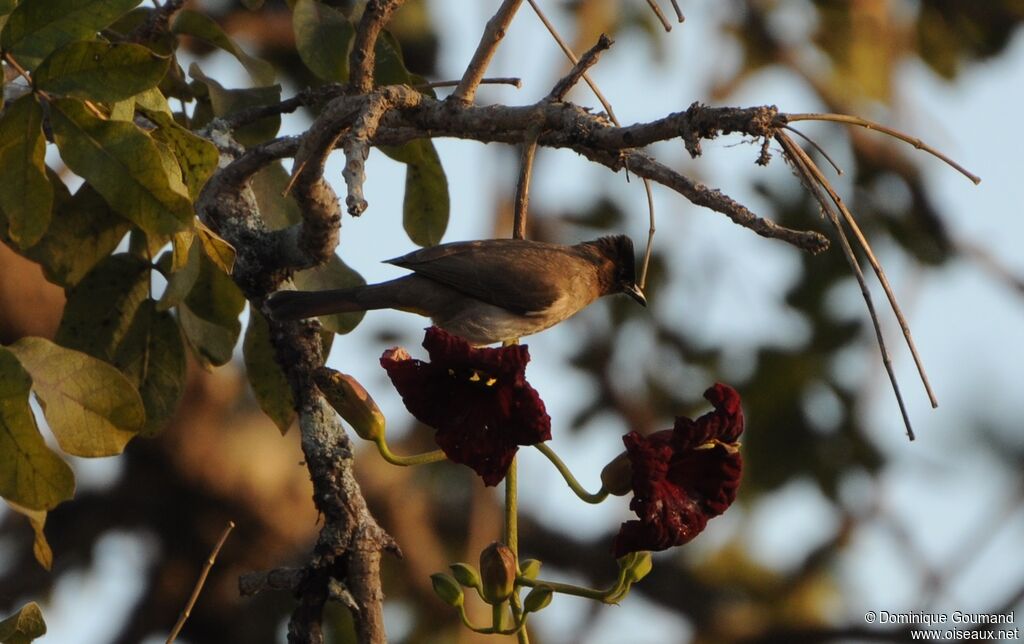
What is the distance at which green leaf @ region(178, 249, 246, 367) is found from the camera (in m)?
3.26

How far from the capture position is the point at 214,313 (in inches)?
130

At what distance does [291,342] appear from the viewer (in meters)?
Answer: 3.08

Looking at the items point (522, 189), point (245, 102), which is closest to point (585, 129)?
point (522, 189)

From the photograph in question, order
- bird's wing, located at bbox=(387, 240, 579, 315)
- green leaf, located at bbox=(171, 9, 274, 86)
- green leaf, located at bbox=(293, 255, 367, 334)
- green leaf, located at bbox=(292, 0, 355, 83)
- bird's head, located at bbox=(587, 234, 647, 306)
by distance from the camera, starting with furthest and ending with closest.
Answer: bird's head, located at bbox=(587, 234, 647, 306) < bird's wing, located at bbox=(387, 240, 579, 315) < green leaf, located at bbox=(171, 9, 274, 86) < green leaf, located at bbox=(292, 0, 355, 83) < green leaf, located at bbox=(293, 255, 367, 334)

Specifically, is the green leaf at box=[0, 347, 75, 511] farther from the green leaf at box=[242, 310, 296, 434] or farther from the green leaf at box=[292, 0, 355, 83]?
the green leaf at box=[292, 0, 355, 83]

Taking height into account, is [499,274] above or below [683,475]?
below

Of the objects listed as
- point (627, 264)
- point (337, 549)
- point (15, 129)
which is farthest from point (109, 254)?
point (627, 264)

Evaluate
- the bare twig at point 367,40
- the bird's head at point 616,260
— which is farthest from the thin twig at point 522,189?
the bird's head at point 616,260

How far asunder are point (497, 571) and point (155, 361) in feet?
4.64

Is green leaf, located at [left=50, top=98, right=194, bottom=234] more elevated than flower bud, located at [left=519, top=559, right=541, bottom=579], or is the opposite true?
green leaf, located at [left=50, top=98, right=194, bottom=234]

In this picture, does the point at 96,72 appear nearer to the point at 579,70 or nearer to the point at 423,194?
the point at 579,70

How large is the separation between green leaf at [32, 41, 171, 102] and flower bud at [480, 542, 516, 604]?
1.08 meters

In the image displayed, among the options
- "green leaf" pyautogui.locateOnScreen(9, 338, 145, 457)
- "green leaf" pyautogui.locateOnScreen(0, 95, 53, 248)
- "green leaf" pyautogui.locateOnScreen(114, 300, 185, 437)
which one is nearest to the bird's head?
"green leaf" pyautogui.locateOnScreen(114, 300, 185, 437)

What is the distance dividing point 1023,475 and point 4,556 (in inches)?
232
